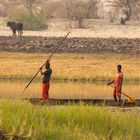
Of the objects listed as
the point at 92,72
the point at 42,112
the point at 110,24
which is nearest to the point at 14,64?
the point at 92,72

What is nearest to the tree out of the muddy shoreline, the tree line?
the tree line

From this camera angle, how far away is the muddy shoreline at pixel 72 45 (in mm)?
40325

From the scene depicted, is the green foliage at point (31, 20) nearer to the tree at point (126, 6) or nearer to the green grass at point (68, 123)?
the tree at point (126, 6)

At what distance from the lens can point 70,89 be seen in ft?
91.2

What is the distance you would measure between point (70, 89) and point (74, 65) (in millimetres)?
8357

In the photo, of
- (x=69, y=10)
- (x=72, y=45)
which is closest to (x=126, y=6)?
(x=69, y=10)

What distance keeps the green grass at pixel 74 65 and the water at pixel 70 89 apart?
88.7 inches

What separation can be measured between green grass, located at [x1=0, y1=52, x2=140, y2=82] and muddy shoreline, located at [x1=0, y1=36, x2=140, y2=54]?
1.09 meters

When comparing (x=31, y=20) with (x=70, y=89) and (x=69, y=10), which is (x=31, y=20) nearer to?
(x=69, y=10)

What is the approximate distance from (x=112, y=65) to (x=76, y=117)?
23.8 meters

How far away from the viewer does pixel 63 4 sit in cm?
7312

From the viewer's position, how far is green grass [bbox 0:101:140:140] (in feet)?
39.2

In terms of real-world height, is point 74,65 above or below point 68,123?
below

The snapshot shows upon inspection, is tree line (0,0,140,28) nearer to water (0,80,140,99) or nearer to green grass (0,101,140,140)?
water (0,80,140,99)
